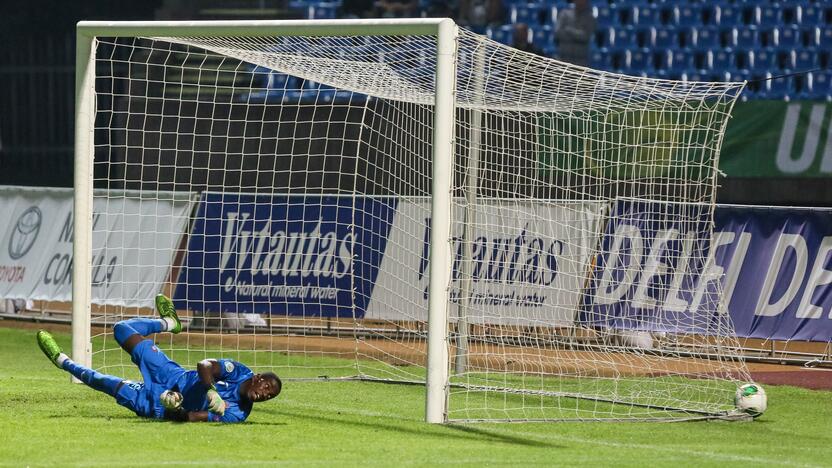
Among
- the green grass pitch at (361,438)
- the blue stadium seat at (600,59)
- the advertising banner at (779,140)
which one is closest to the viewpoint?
the green grass pitch at (361,438)

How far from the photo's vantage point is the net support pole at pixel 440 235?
383 inches

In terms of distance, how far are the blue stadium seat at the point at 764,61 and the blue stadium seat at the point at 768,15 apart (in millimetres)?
491

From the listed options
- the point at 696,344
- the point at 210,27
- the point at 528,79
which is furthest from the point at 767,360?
the point at 210,27

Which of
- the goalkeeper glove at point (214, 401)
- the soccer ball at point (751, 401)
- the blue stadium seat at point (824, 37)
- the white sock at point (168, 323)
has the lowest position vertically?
the soccer ball at point (751, 401)

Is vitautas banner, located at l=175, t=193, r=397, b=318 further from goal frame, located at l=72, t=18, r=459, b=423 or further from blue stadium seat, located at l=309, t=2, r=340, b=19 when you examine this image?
blue stadium seat, located at l=309, t=2, r=340, b=19

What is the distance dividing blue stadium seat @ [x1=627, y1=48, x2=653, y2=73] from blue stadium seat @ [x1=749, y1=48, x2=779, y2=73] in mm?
1736

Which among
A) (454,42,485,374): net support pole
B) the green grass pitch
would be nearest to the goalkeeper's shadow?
the green grass pitch

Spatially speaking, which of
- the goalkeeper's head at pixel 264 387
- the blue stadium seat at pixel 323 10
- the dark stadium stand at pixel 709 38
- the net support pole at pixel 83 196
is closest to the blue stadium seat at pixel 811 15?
the dark stadium stand at pixel 709 38

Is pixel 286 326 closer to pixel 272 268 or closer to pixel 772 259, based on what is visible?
pixel 272 268

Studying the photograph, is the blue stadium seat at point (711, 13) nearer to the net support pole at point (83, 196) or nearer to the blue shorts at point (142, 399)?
the net support pole at point (83, 196)

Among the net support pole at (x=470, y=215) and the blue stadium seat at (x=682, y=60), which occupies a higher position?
the blue stadium seat at (x=682, y=60)

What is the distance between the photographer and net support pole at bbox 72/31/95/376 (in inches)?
449

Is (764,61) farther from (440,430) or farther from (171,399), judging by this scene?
(171,399)

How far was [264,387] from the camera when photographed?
9.28 m
